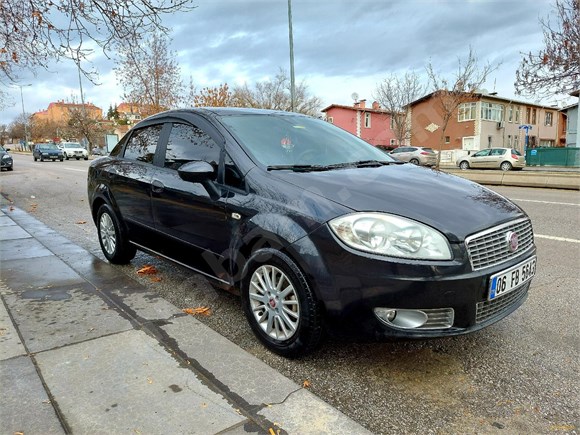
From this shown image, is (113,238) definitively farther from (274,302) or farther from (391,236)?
(391,236)

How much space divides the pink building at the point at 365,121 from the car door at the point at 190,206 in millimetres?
48820

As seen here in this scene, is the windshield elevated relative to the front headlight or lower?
elevated

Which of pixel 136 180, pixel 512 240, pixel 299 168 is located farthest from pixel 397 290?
pixel 136 180

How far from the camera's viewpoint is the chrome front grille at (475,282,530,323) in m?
2.43

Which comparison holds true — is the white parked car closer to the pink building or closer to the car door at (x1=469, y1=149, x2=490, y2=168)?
the pink building

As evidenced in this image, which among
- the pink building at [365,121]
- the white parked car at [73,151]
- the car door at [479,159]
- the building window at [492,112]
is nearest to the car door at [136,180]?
the car door at [479,159]

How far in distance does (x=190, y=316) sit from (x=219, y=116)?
161 centimetres

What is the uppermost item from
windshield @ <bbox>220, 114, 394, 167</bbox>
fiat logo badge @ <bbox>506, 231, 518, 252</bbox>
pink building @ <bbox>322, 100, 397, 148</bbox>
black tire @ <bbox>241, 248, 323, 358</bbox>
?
pink building @ <bbox>322, 100, 397, 148</bbox>

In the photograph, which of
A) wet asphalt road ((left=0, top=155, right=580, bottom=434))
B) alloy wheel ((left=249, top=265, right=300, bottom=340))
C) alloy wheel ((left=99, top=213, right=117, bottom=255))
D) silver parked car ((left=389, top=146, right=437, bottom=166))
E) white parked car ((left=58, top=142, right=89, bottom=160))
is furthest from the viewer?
white parked car ((left=58, top=142, right=89, bottom=160))

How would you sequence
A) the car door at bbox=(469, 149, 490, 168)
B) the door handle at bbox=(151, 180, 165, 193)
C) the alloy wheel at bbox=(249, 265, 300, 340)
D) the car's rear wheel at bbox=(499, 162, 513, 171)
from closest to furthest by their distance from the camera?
the alloy wheel at bbox=(249, 265, 300, 340) → the door handle at bbox=(151, 180, 165, 193) → the car's rear wheel at bbox=(499, 162, 513, 171) → the car door at bbox=(469, 149, 490, 168)

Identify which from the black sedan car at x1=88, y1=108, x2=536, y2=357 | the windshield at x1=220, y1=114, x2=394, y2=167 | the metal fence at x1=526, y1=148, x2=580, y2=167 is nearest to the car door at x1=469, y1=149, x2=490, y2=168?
the metal fence at x1=526, y1=148, x2=580, y2=167

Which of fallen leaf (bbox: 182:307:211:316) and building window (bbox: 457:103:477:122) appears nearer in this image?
fallen leaf (bbox: 182:307:211:316)

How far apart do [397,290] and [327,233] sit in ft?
1.58

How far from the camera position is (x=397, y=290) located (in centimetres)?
229
